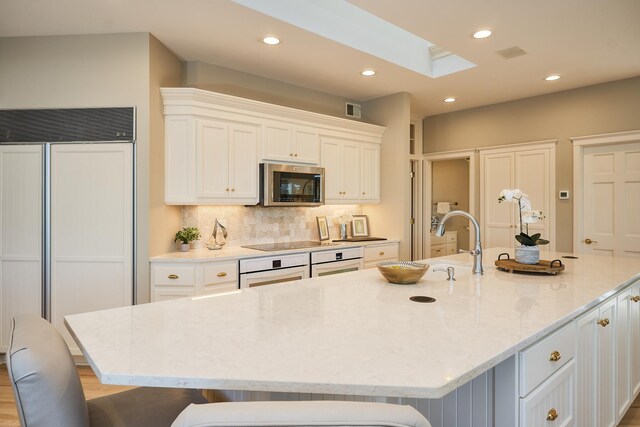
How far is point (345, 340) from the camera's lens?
3.90 feet

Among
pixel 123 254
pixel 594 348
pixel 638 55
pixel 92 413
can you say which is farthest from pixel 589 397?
pixel 638 55

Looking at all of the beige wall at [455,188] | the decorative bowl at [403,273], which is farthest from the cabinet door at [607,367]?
the beige wall at [455,188]

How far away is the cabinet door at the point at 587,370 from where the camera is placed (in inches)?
65.3

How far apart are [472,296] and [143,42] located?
3.05m

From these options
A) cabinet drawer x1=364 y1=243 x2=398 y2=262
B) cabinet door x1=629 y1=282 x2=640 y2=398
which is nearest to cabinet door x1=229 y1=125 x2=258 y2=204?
cabinet drawer x1=364 y1=243 x2=398 y2=262

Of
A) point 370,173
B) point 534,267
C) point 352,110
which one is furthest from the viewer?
point 352,110

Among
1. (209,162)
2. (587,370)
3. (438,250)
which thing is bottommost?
(587,370)

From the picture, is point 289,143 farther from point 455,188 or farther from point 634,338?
point 455,188

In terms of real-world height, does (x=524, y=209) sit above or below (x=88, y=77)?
below

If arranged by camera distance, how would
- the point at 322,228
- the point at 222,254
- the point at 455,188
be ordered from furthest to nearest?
the point at 455,188, the point at 322,228, the point at 222,254

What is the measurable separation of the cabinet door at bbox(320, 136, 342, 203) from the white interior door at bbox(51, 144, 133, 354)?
80.4 inches

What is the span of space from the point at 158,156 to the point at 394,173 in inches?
110

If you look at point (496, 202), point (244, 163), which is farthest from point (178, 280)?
point (496, 202)

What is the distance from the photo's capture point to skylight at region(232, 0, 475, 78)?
9.71 ft
